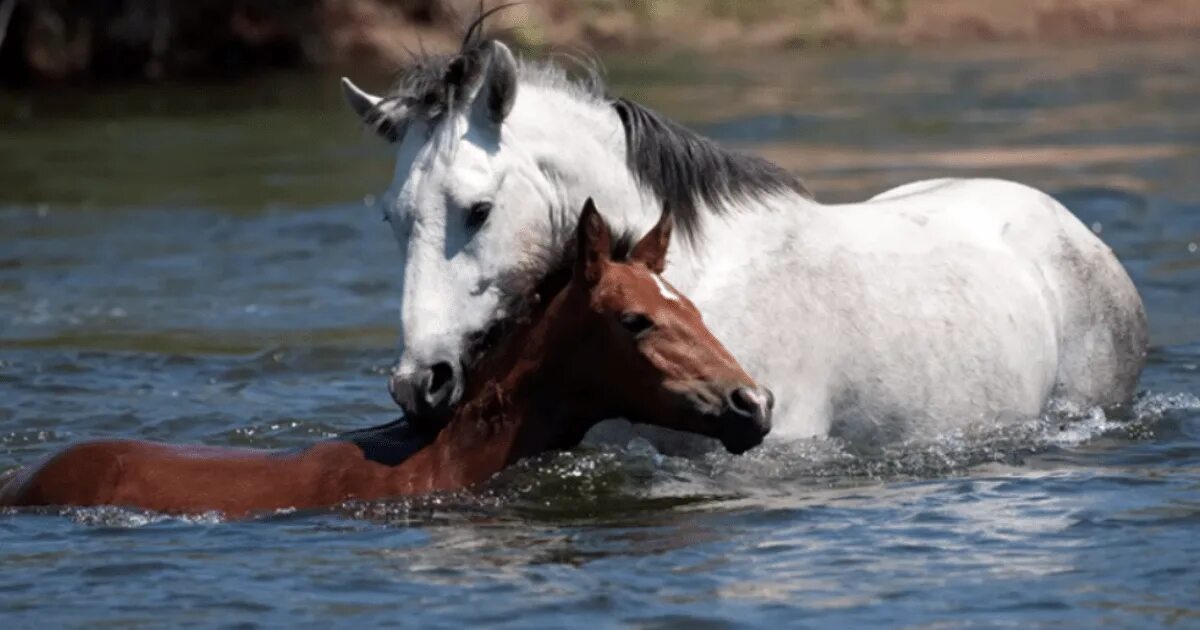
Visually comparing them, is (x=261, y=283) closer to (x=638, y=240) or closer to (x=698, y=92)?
(x=638, y=240)

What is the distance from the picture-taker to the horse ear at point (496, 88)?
19.0 feet

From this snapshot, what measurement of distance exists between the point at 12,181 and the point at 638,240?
10.7 metres

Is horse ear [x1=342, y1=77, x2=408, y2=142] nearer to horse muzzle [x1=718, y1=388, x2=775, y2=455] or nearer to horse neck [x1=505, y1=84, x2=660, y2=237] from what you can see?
horse neck [x1=505, y1=84, x2=660, y2=237]

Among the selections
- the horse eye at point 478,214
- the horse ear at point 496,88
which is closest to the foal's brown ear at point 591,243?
the horse eye at point 478,214

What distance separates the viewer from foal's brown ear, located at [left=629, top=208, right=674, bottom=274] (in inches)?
224

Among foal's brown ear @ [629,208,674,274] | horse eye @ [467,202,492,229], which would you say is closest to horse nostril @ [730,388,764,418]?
foal's brown ear @ [629,208,674,274]

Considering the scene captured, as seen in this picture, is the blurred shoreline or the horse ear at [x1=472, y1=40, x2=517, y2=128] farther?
the blurred shoreline

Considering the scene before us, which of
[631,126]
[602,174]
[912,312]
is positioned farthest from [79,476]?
[912,312]

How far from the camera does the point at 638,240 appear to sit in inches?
229

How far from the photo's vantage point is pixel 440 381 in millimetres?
5680

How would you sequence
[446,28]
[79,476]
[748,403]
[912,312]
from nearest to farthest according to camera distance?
1. [748,403]
2. [79,476]
3. [912,312]
4. [446,28]

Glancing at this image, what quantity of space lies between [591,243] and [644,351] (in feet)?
1.03

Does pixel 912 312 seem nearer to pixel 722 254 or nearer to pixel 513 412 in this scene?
pixel 722 254

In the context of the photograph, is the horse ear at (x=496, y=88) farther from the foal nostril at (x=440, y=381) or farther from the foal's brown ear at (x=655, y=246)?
the foal nostril at (x=440, y=381)
